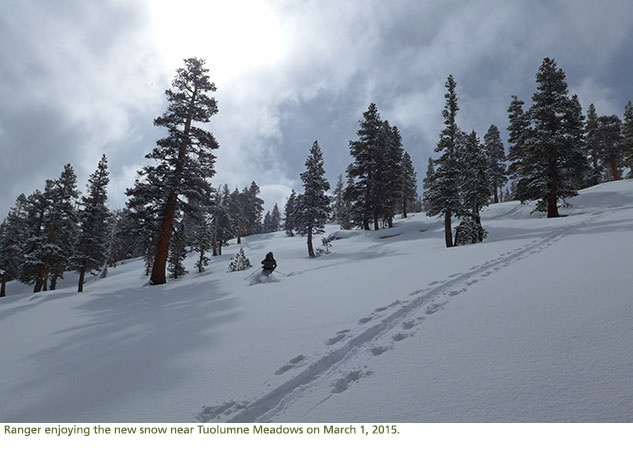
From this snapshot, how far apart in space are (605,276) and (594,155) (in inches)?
2079

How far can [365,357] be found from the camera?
121 inches

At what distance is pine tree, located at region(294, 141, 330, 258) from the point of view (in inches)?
963

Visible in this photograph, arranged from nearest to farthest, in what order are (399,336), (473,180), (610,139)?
(399,336) → (473,180) → (610,139)

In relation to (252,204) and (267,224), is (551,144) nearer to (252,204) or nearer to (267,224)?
(252,204)

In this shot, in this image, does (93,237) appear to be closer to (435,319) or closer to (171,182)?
(171,182)

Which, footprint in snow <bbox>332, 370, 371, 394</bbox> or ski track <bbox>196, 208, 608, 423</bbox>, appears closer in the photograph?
ski track <bbox>196, 208, 608, 423</bbox>

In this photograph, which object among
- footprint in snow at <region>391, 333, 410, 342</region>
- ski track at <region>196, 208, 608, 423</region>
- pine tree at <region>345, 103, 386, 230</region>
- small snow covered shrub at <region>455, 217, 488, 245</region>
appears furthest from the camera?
pine tree at <region>345, 103, 386, 230</region>

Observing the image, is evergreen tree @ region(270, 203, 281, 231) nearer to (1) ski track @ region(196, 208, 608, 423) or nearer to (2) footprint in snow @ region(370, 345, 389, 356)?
(1) ski track @ region(196, 208, 608, 423)

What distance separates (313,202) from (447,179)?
38.4 ft

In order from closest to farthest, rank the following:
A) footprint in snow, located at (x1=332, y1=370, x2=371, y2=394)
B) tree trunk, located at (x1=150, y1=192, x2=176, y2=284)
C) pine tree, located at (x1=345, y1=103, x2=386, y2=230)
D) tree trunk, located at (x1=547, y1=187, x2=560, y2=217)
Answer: footprint in snow, located at (x1=332, y1=370, x2=371, y2=394) < tree trunk, located at (x1=150, y1=192, x2=176, y2=284) < tree trunk, located at (x1=547, y1=187, x2=560, y2=217) < pine tree, located at (x1=345, y1=103, x2=386, y2=230)

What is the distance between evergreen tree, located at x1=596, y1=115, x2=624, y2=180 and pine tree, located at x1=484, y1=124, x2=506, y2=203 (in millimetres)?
12289

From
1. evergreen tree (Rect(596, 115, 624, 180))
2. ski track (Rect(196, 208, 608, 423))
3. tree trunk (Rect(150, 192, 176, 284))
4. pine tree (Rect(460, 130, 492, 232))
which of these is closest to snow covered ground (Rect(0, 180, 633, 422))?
ski track (Rect(196, 208, 608, 423))

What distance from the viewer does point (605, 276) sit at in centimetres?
481

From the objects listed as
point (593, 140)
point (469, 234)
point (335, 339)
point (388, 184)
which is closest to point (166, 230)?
point (335, 339)
